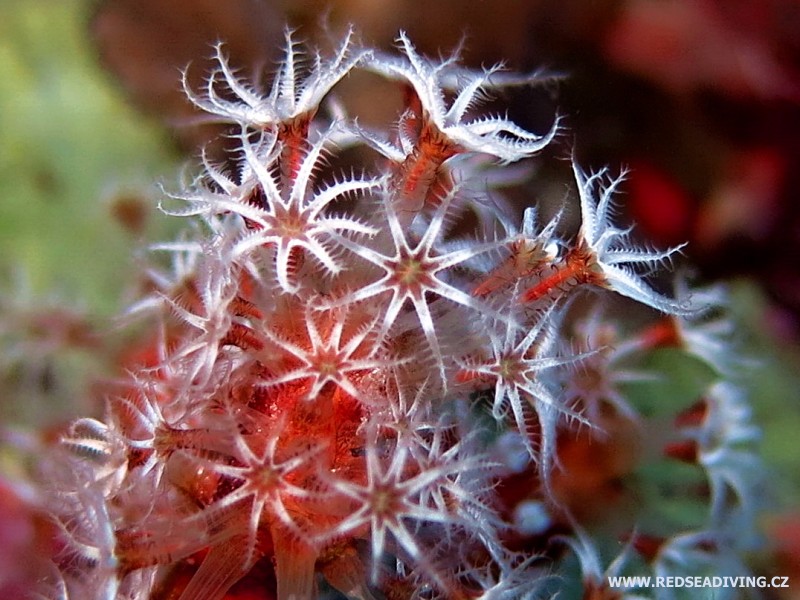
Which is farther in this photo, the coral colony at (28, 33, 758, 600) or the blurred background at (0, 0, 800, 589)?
the blurred background at (0, 0, 800, 589)

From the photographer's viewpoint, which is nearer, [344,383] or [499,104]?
[344,383]

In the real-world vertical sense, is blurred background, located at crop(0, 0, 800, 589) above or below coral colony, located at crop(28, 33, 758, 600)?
above

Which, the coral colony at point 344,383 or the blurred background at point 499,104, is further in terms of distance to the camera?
the blurred background at point 499,104

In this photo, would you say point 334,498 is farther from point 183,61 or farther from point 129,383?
point 183,61

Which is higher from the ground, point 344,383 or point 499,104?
point 499,104

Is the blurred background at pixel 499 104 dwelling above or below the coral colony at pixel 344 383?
above
